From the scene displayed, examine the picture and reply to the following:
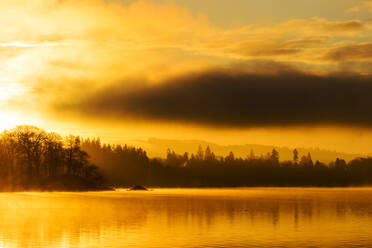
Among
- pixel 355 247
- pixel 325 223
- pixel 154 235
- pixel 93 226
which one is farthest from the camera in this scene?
pixel 325 223

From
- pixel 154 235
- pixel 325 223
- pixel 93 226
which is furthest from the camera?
pixel 325 223

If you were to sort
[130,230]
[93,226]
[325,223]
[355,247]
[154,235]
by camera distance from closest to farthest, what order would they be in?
[355,247], [154,235], [130,230], [93,226], [325,223]

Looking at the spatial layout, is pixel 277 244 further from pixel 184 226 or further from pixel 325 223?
pixel 325 223

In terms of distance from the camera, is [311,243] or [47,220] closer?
[311,243]

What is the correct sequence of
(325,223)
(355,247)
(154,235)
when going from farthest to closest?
(325,223), (154,235), (355,247)

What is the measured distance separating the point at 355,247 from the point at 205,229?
66.8ft

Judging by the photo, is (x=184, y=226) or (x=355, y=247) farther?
(x=184, y=226)

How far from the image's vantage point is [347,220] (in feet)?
256

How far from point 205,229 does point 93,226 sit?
13373 mm

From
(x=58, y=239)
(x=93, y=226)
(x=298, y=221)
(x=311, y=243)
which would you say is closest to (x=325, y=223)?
(x=298, y=221)

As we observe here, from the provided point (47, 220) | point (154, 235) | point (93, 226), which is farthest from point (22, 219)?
point (154, 235)

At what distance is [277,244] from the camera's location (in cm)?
5038

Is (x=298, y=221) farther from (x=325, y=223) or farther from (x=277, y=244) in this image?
(x=277, y=244)

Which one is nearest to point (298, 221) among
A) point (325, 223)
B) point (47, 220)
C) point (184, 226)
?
point (325, 223)
